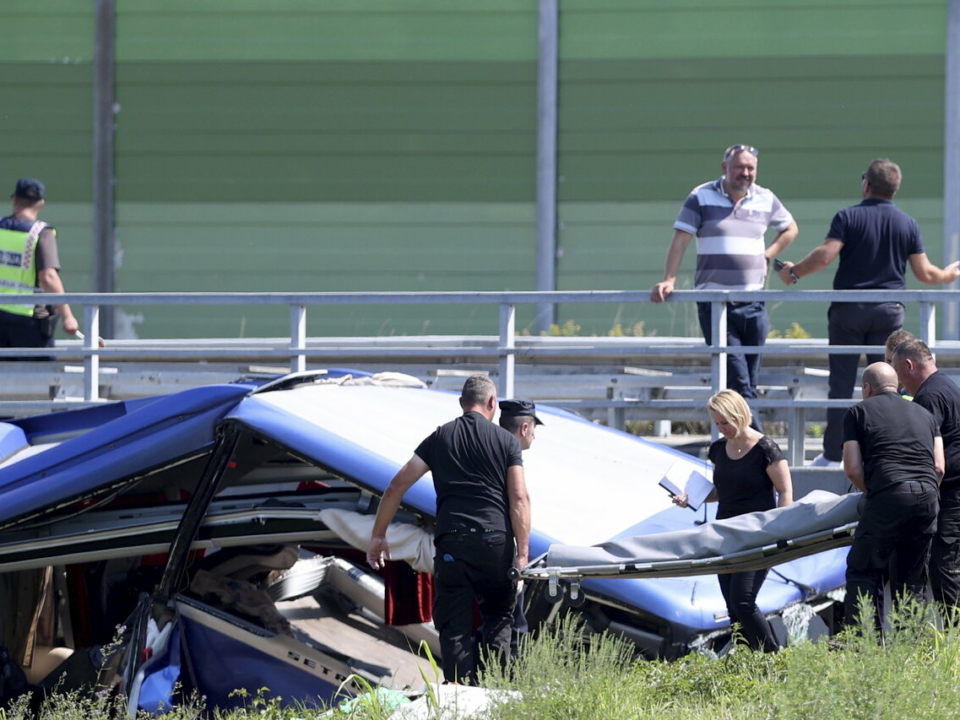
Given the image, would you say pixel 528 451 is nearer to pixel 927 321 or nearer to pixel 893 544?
pixel 893 544

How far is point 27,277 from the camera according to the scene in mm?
10477

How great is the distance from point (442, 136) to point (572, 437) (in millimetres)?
9699

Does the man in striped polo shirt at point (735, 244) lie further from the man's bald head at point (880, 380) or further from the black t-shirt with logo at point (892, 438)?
the black t-shirt with logo at point (892, 438)

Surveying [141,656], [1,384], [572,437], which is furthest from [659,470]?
[1,384]

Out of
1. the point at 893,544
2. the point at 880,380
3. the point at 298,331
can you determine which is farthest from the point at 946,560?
the point at 298,331

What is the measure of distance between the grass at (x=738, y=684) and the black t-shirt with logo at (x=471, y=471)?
0.63 meters

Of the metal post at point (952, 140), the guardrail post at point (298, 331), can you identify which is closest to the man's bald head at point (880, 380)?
the guardrail post at point (298, 331)

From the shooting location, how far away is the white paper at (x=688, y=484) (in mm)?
6605

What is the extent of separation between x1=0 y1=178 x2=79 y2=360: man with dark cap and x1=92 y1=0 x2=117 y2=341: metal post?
6768mm

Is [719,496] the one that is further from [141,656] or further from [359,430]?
[141,656]

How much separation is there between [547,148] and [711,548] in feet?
37.7

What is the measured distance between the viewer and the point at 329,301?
32.7 feet

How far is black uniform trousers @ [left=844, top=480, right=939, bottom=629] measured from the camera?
597 centimetres

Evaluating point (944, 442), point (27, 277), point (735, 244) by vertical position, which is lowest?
point (944, 442)
